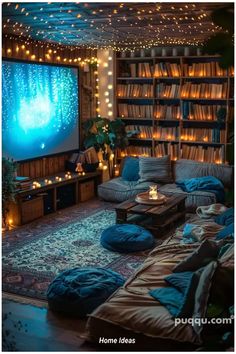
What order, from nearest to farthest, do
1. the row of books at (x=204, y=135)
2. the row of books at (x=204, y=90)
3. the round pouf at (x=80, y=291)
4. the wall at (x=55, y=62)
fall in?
the round pouf at (x=80, y=291)
the wall at (x=55, y=62)
the row of books at (x=204, y=90)
the row of books at (x=204, y=135)

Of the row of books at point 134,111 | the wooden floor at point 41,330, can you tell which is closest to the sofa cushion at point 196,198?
the row of books at point 134,111

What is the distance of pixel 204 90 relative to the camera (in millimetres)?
7727

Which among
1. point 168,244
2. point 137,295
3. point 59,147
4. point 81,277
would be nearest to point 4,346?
point 137,295

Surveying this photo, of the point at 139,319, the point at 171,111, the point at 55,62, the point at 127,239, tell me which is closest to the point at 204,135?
the point at 171,111

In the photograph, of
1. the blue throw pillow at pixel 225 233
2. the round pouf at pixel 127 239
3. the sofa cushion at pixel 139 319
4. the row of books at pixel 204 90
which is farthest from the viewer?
the row of books at pixel 204 90

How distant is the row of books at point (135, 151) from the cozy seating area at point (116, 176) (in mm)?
19

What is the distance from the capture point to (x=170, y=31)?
5.85 meters

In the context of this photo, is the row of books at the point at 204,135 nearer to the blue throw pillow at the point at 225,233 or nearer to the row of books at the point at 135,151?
the row of books at the point at 135,151

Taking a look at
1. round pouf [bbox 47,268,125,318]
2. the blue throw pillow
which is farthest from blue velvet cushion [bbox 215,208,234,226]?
round pouf [bbox 47,268,125,318]

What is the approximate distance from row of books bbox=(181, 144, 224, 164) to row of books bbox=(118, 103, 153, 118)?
0.87 m

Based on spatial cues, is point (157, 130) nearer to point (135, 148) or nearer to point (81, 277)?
point (135, 148)

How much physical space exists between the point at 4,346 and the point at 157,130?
6.10 meters

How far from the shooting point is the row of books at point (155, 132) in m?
8.06

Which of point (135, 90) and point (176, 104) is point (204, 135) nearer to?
point (176, 104)
